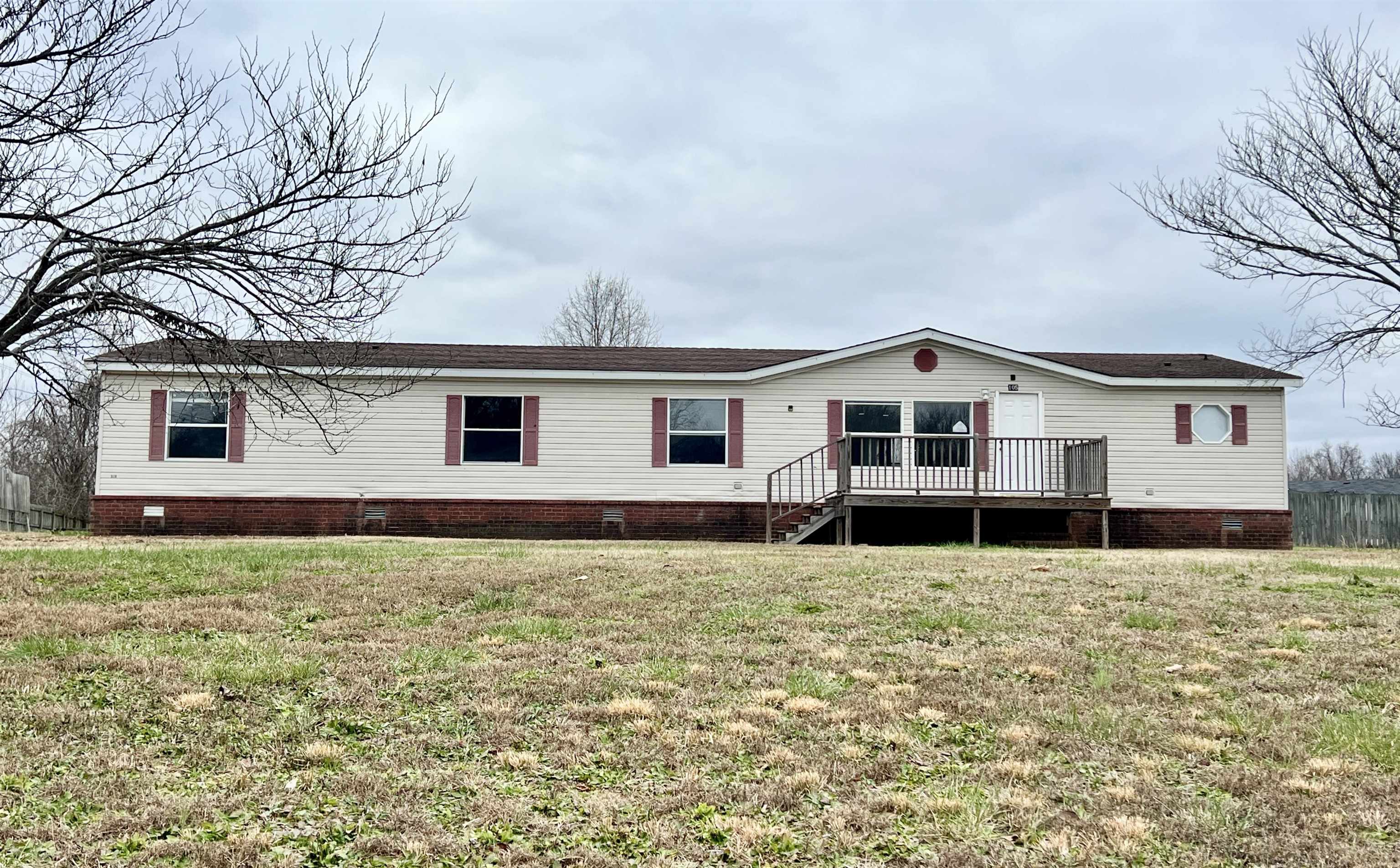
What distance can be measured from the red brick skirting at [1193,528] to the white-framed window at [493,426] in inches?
365

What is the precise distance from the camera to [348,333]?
30.0 feet

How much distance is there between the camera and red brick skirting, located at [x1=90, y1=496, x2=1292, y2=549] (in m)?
18.4

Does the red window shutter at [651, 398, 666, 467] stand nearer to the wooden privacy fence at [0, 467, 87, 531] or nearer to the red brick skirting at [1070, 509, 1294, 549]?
the red brick skirting at [1070, 509, 1294, 549]

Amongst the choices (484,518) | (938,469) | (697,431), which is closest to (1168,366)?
(938,469)

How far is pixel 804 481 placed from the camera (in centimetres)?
1892

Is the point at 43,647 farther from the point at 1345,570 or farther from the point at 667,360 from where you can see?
the point at 667,360

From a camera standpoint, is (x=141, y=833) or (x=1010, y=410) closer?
(x=141, y=833)

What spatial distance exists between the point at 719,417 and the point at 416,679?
13.3 metres

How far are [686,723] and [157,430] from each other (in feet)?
51.8

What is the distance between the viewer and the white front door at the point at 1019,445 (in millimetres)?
18297

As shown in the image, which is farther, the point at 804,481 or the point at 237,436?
the point at 804,481

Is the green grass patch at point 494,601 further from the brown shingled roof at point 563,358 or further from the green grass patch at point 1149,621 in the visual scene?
the brown shingled roof at point 563,358

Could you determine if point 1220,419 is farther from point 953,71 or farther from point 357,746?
point 357,746

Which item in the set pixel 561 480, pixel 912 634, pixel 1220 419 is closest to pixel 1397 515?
pixel 1220 419
